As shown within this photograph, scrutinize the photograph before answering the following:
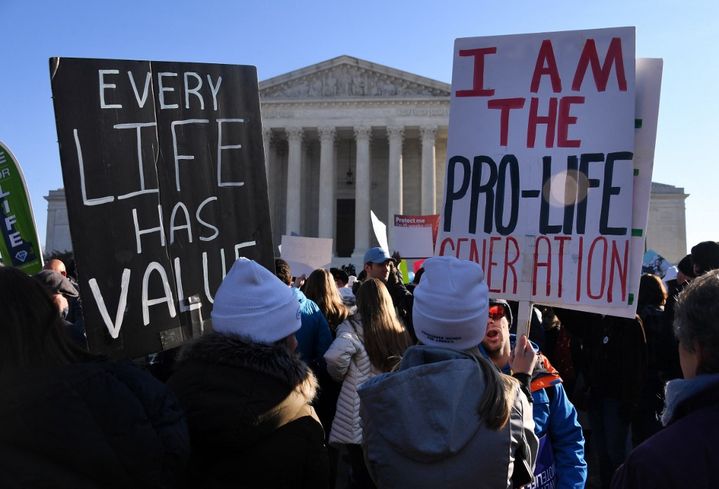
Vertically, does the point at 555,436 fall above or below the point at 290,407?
below

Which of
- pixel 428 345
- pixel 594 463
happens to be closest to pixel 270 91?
pixel 594 463

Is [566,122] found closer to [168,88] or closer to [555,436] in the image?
[555,436]

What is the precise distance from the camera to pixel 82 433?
1.58 metres

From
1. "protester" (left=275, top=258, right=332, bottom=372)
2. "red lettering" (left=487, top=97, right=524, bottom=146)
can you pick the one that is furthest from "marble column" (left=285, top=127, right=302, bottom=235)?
"red lettering" (left=487, top=97, right=524, bottom=146)

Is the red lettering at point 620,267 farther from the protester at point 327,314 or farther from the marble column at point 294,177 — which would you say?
the marble column at point 294,177

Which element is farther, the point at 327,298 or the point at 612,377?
the point at 327,298

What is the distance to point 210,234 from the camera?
10.6ft

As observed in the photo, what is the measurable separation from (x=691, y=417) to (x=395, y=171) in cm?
3590

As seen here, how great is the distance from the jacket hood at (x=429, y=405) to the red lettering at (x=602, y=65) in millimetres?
2166

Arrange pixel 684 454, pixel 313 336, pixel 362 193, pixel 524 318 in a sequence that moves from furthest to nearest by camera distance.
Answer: pixel 362 193
pixel 313 336
pixel 524 318
pixel 684 454

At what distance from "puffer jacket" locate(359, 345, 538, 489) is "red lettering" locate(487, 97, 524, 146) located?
1.84 metres

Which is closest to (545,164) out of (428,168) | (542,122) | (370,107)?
(542,122)

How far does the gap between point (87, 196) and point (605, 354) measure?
4.31 m

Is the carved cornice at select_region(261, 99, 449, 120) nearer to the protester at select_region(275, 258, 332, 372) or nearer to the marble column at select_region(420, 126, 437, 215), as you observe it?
the marble column at select_region(420, 126, 437, 215)
